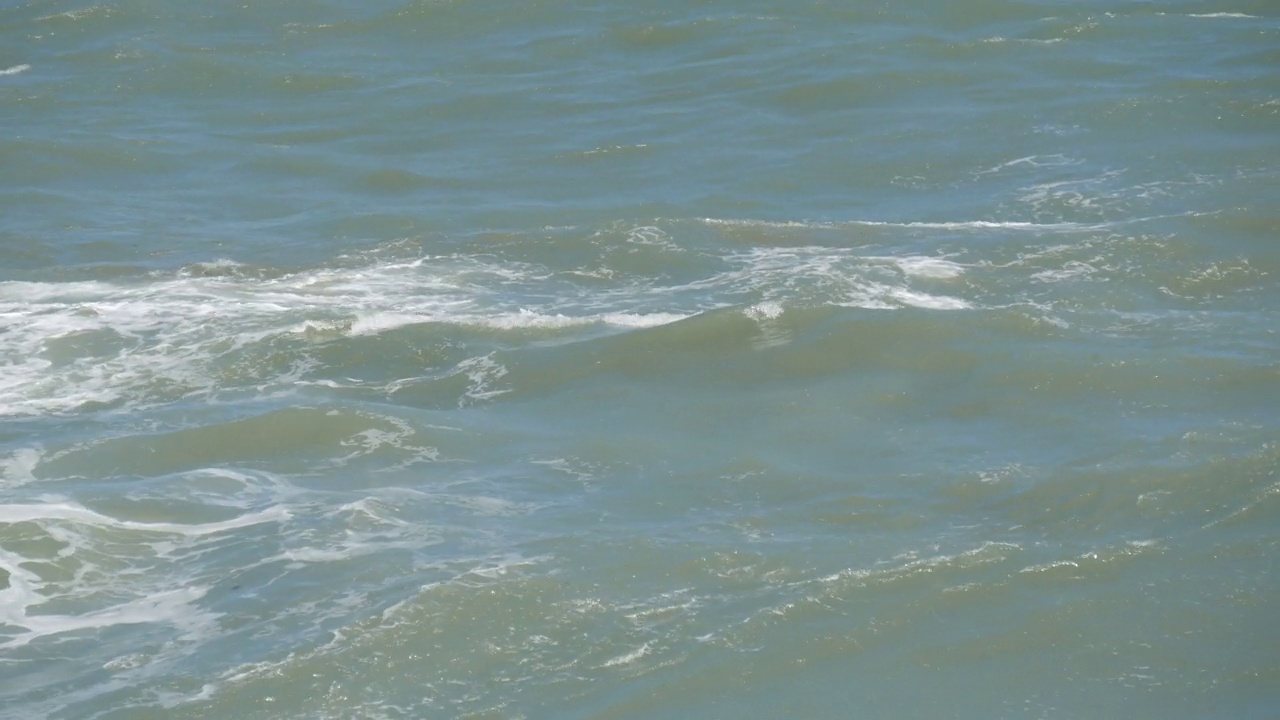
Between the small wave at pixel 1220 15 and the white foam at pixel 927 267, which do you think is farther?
the small wave at pixel 1220 15

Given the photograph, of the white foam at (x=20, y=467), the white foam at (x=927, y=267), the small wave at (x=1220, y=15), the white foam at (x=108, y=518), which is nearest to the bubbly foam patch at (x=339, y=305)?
the white foam at (x=927, y=267)

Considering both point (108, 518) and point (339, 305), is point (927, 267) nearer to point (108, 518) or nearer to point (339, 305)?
point (339, 305)

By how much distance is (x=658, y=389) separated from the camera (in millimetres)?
9062

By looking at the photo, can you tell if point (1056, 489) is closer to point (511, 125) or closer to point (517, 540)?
point (517, 540)

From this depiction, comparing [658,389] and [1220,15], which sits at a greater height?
[1220,15]

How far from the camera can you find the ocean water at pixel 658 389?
244 inches

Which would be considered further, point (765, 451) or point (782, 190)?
point (782, 190)

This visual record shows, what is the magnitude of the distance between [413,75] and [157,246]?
591 centimetres

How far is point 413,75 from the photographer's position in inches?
688

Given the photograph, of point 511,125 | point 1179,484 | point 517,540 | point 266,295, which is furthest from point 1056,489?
point 511,125

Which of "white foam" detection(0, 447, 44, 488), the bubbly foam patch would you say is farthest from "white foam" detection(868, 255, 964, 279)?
"white foam" detection(0, 447, 44, 488)

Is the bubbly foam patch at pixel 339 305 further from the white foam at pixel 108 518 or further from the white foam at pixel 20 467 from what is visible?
the white foam at pixel 108 518

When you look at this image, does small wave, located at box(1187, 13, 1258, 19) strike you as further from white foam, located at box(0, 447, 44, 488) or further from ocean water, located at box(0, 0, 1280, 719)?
white foam, located at box(0, 447, 44, 488)

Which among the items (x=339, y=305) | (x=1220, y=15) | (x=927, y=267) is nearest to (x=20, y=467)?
(x=339, y=305)
